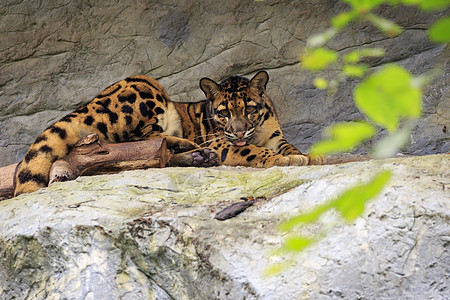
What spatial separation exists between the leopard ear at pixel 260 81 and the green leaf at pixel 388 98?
5591mm

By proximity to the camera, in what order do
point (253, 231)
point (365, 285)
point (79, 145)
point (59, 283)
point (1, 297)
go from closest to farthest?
point (365, 285), point (253, 231), point (59, 283), point (1, 297), point (79, 145)

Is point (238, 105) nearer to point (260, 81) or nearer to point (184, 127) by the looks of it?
point (260, 81)

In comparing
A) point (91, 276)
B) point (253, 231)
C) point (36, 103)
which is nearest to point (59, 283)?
point (91, 276)

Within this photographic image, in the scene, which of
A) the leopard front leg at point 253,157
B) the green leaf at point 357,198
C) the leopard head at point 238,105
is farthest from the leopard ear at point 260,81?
the green leaf at point 357,198

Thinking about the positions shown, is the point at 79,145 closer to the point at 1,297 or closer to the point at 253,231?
the point at 1,297

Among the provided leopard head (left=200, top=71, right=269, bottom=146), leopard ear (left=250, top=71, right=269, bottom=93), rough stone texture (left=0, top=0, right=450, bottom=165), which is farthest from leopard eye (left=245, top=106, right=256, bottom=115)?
rough stone texture (left=0, top=0, right=450, bottom=165)

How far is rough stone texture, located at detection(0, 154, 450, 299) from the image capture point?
9.32ft

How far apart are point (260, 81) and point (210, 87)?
0.56 meters

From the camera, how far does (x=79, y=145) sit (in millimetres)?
5234

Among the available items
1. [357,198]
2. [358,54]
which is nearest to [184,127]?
[358,54]

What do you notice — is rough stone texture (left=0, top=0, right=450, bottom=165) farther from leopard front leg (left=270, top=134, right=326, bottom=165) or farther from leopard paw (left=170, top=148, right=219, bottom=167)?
leopard paw (left=170, top=148, right=219, bottom=167)

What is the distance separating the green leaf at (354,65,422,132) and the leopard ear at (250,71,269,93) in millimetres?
5591

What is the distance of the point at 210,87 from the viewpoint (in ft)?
21.4

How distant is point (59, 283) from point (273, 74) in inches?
173
